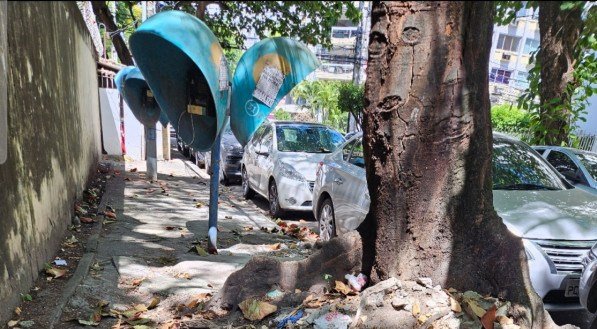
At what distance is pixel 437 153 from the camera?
252cm

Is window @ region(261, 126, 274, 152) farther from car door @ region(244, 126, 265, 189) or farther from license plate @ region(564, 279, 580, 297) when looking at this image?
license plate @ region(564, 279, 580, 297)

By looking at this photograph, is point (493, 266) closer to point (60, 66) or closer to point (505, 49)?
point (505, 49)

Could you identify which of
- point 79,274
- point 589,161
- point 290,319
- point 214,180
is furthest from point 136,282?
point 589,161

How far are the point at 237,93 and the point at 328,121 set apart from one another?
32.2m

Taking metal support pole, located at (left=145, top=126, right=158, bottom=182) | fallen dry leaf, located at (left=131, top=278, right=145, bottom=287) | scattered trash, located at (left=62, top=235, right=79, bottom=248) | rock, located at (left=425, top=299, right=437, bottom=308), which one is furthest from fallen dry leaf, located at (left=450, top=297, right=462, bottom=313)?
metal support pole, located at (left=145, top=126, right=158, bottom=182)

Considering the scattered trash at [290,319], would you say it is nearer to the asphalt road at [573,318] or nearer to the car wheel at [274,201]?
the asphalt road at [573,318]

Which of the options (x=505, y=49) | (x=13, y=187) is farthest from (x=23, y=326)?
(x=505, y=49)

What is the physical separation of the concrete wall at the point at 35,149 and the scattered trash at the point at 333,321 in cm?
193

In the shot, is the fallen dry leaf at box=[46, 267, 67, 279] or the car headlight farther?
the car headlight

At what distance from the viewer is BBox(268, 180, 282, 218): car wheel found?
7883mm

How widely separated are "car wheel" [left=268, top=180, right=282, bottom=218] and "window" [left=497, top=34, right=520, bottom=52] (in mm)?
5449

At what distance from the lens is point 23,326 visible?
9.39 ft

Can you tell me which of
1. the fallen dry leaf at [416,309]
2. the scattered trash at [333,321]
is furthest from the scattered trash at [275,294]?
the fallen dry leaf at [416,309]

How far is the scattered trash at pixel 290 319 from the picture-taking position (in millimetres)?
2762
